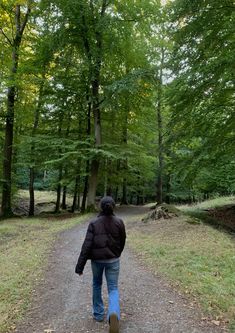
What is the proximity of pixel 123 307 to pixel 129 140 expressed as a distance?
996 inches

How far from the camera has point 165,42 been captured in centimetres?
2588

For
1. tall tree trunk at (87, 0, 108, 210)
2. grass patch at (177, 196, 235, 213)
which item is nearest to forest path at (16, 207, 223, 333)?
grass patch at (177, 196, 235, 213)

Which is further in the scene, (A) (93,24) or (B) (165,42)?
(B) (165,42)

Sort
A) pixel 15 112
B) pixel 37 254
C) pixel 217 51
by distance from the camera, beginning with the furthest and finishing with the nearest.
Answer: pixel 15 112
pixel 217 51
pixel 37 254

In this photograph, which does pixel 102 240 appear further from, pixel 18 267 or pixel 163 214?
pixel 163 214

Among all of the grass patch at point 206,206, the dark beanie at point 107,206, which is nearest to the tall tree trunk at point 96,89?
the grass patch at point 206,206

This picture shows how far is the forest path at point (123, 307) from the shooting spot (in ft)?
18.1

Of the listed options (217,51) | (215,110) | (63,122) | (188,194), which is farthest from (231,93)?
(188,194)

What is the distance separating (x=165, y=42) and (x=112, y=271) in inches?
916

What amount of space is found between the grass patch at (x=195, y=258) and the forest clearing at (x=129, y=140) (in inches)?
1.5

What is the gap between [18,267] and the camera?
9062 millimetres

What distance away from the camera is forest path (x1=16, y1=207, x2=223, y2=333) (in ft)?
18.1

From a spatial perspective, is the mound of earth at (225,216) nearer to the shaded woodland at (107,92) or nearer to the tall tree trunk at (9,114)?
the shaded woodland at (107,92)

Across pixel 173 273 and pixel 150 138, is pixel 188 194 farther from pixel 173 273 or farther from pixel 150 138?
pixel 173 273
